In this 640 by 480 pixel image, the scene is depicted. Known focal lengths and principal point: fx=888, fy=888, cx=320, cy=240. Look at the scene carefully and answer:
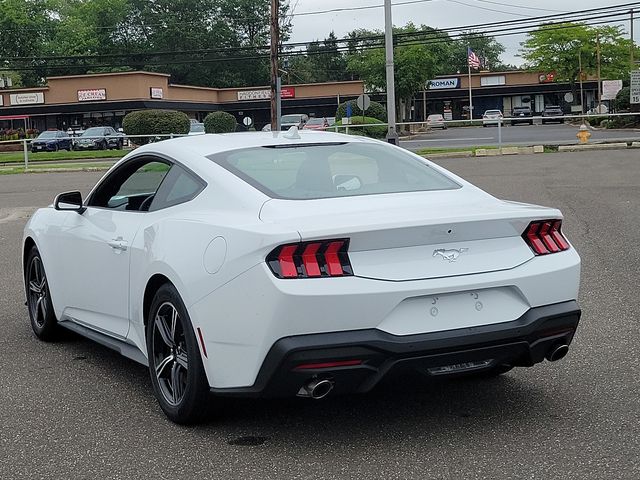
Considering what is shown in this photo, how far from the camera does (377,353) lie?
3.85 m

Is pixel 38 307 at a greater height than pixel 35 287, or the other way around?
pixel 35 287

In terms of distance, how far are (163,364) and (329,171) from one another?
1372 millimetres

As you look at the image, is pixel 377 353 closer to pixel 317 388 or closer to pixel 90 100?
pixel 317 388

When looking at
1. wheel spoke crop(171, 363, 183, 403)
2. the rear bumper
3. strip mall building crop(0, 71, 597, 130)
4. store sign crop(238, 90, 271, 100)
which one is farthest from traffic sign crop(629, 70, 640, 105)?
store sign crop(238, 90, 271, 100)

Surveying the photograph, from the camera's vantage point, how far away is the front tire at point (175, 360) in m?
4.26

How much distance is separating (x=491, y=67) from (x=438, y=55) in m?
Result: 60.8

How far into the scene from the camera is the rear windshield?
4.60m

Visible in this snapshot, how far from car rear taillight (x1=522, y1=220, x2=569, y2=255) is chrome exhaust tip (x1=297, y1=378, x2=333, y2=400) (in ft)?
4.02

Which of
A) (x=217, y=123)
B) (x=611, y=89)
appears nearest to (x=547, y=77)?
(x=611, y=89)

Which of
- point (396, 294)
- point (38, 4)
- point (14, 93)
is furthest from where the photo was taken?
point (38, 4)

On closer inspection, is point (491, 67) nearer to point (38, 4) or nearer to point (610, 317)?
Result: point (38, 4)

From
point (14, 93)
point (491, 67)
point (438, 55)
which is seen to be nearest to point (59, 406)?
point (14, 93)

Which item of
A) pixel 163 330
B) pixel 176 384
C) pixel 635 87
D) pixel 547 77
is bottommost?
pixel 176 384

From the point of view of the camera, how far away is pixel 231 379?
13.3 feet
